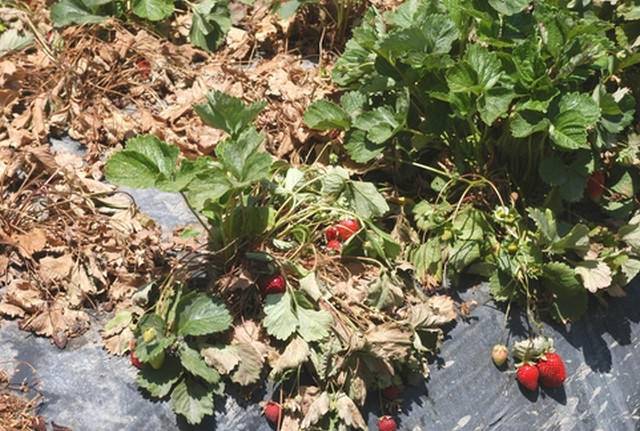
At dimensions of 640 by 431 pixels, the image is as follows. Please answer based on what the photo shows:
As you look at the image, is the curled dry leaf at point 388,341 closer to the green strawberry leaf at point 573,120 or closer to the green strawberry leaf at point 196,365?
the green strawberry leaf at point 196,365

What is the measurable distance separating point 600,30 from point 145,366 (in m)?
1.59

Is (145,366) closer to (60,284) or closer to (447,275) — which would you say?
(60,284)

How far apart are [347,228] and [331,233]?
2.0 inches

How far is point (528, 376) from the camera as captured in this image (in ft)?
8.86

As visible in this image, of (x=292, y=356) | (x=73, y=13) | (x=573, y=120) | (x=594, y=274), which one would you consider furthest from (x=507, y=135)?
(x=73, y=13)

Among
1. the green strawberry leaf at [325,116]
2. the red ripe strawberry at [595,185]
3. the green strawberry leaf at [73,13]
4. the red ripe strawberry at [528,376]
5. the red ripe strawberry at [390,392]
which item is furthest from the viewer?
the green strawberry leaf at [73,13]

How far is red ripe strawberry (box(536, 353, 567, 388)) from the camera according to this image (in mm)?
2709

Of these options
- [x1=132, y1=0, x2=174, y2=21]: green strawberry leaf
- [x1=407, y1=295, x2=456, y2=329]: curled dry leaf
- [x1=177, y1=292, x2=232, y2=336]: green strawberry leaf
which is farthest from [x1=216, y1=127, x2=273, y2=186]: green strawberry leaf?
[x1=132, y1=0, x2=174, y2=21]: green strawberry leaf

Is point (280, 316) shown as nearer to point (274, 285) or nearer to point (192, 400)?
point (274, 285)

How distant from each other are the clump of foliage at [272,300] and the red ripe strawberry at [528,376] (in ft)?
0.80

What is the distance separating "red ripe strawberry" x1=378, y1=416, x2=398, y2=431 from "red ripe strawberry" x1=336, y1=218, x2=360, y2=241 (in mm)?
525

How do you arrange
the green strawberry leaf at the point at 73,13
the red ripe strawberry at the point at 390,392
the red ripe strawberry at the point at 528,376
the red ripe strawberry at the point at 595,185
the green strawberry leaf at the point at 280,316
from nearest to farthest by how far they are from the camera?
Result: the green strawberry leaf at the point at 280,316, the red ripe strawberry at the point at 390,392, the red ripe strawberry at the point at 528,376, the red ripe strawberry at the point at 595,185, the green strawberry leaf at the point at 73,13

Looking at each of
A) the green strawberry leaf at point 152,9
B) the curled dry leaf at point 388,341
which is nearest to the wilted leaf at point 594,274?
the curled dry leaf at point 388,341

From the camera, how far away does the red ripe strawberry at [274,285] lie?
2.59 m
